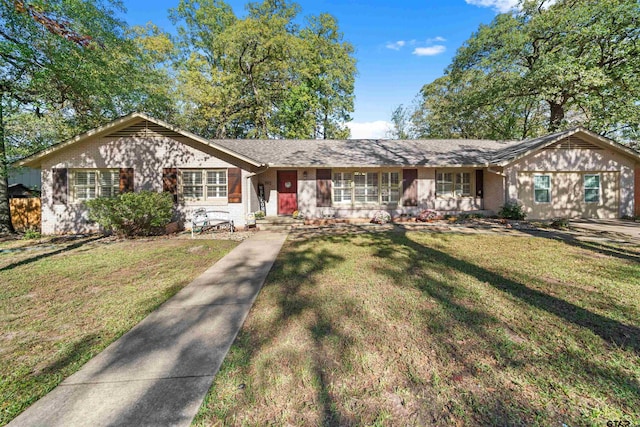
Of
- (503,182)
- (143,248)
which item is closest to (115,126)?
(143,248)

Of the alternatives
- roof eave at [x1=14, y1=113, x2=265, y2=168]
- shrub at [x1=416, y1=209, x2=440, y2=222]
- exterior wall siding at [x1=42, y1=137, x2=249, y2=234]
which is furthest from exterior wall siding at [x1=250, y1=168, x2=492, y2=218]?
roof eave at [x1=14, y1=113, x2=265, y2=168]

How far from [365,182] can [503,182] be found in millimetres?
6381

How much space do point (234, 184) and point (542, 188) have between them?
46.8 feet

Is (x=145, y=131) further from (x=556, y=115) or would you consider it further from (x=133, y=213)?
(x=556, y=115)

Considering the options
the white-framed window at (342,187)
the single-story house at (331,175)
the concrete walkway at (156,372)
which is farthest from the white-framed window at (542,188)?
the concrete walkway at (156,372)

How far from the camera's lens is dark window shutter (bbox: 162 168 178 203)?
415 inches

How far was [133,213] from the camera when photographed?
28.9 ft

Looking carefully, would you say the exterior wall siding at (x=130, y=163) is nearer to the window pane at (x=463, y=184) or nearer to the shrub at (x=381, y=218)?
the shrub at (x=381, y=218)

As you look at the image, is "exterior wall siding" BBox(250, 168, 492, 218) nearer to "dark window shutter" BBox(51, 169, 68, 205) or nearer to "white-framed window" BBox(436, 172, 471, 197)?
"white-framed window" BBox(436, 172, 471, 197)

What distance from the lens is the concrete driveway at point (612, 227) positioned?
8766mm

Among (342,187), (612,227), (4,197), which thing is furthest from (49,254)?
(612,227)

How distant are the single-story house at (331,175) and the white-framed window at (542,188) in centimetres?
5

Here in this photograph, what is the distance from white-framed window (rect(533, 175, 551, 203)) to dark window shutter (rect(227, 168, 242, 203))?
13690mm

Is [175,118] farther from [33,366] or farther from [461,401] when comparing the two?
[461,401]
